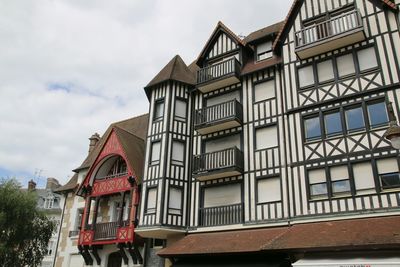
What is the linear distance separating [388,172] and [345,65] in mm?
4642

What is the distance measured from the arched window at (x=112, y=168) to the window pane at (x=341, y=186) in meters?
11.4

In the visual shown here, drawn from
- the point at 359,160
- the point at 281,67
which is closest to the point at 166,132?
the point at 281,67

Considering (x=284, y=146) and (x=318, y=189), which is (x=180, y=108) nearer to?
(x=284, y=146)

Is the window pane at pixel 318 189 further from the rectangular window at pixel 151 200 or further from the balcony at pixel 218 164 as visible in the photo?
the rectangular window at pixel 151 200

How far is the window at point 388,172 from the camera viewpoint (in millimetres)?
12297

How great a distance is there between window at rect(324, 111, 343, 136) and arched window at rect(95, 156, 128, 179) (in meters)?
11.1

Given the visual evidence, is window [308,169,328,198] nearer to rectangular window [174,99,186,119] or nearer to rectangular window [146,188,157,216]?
rectangular window [146,188,157,216]

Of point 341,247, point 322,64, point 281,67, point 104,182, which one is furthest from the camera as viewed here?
point 104,182

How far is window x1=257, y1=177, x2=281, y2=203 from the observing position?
14914mm

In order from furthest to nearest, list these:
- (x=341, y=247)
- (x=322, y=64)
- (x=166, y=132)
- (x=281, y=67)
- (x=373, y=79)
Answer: (x=166, y=132)
(x=281, y=67)
(x=322, y=64)
(x=373, y=79)
(x=341, y=247)

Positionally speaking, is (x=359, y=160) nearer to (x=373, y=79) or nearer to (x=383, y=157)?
(x=383, y=157)

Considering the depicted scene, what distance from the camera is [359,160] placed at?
514 inches

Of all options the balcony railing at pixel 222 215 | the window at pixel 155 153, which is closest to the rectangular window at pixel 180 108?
the window at pixel 155 153

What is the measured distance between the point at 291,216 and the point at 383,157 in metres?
3.94
